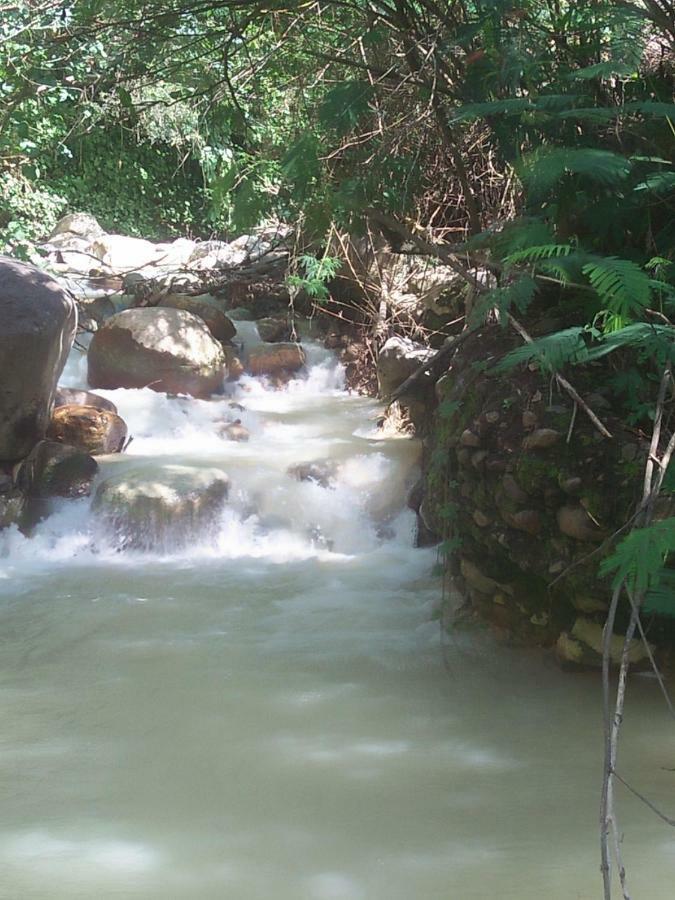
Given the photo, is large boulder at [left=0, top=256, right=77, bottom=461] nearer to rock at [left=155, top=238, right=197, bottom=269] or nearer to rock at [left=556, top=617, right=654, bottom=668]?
rock at [left=556, top=617, right=654, bottom=668]

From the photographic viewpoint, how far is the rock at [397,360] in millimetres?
7953

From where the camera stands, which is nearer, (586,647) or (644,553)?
(644,553)

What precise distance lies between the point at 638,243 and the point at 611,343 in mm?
1198

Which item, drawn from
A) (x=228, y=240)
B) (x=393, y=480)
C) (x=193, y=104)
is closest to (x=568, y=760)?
(x=393, y=480)

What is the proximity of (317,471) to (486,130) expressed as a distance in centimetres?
281

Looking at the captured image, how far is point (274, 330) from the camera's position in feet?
35.7

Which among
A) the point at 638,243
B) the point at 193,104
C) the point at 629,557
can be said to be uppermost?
the point at 193,104

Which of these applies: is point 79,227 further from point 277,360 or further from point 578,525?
point 578,525

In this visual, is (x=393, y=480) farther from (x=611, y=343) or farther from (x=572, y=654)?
(x=611, y=343)

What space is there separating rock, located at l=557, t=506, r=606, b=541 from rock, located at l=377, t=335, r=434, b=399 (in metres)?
4.20

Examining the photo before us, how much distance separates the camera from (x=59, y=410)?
798 centimetres

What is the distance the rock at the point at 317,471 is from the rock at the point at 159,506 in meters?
0.57

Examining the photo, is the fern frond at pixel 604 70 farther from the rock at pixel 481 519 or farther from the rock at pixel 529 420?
the rock at pixel 481 519

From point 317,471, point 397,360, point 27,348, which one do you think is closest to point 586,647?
point 317,471
